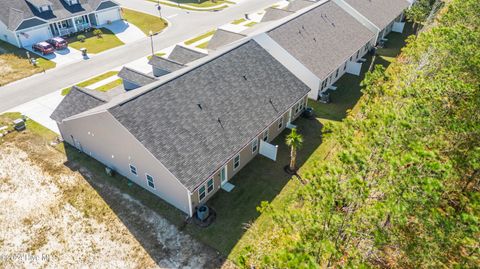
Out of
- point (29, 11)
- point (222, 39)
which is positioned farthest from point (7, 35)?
point (222, 39)

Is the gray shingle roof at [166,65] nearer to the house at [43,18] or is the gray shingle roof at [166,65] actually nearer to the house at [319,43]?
the house at [319,43]

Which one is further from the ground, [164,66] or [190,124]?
[190,124]

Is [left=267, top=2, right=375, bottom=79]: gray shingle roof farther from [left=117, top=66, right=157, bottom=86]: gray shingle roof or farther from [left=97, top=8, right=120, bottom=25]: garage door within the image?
[left=97, top=8, right=120, bottom=25]: garage door

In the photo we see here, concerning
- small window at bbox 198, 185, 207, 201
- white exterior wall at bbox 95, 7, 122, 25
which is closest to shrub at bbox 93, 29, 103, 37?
white exterior wall at bbox 95, 7, 122, 25

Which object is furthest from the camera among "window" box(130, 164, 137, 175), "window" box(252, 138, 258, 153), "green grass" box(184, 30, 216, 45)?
"green grass" box(184, 30, 216, 45)

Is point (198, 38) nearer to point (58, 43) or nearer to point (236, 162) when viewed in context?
Result: point (58, 43)

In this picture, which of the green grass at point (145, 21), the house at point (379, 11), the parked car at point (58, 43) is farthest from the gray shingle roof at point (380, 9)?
the parked car at point (58, 43)

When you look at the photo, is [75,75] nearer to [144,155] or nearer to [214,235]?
[144,155]
